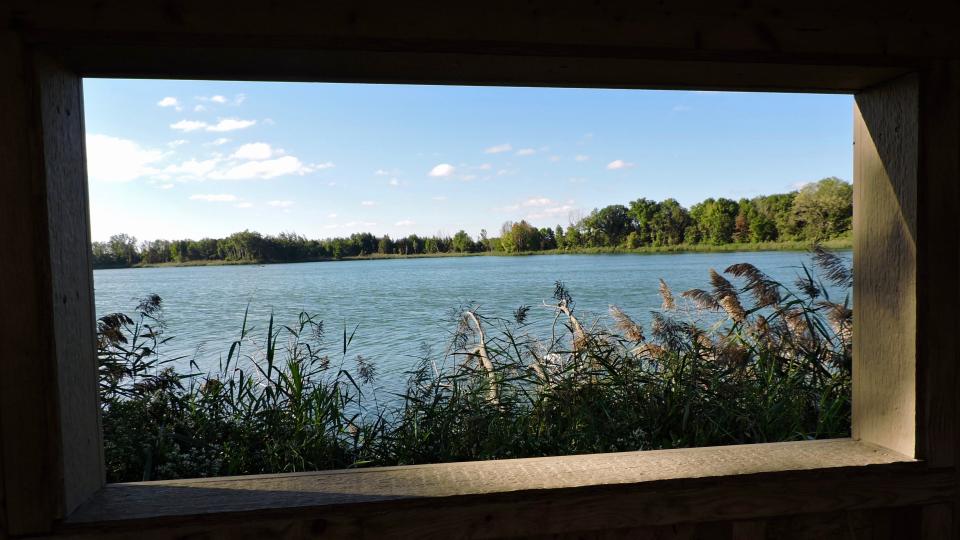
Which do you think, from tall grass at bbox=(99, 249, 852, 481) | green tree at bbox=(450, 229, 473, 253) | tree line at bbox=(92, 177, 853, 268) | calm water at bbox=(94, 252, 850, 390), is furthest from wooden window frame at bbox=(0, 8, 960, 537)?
green tree at bbox=(450, 229, 473, 253)

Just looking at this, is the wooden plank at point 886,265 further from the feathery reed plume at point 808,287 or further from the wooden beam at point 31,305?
the wooden beam at point 31,305

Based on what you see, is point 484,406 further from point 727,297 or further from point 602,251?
point 602,251

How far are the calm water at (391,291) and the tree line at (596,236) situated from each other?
0.29m

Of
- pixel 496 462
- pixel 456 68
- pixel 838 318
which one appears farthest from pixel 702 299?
pixel 456 68

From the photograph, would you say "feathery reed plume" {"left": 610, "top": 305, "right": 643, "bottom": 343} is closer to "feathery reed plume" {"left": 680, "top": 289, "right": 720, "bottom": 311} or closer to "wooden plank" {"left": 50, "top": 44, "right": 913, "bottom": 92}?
"feathery reed plume" {"left": 680, "top": 289, "right": 720, "bottom": 311}

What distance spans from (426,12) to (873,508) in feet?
5.44

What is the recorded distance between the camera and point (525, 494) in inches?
50.4

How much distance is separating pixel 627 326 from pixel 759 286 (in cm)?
82

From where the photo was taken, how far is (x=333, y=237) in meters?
7.49

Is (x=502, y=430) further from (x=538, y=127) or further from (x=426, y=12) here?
(x=538, y=127)

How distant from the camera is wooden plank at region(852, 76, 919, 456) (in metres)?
1.43

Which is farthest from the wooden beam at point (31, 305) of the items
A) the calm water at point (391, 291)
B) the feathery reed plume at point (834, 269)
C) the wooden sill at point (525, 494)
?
the feathery reed plume at point (834, 269)

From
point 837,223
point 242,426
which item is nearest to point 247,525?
point 242,426

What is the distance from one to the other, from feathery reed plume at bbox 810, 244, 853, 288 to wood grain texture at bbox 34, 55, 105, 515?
152 inches
